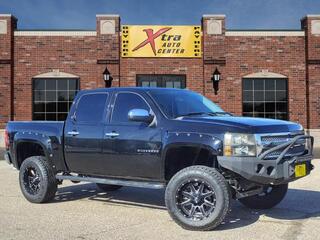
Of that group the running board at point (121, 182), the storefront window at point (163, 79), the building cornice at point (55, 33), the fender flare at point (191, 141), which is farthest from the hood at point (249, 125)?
the building cornice at point (55, 33)

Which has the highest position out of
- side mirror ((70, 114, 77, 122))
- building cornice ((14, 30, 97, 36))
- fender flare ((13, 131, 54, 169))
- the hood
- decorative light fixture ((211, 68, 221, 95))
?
building cornice ((14, 30, 97, 36))

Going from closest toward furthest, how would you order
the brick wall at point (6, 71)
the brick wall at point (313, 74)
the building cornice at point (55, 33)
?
the brick wall at point (6, 71) → the building cornice at point (55, 33) → the brick wall at point (313, 74)

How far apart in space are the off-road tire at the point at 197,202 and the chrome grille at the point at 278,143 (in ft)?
2.12

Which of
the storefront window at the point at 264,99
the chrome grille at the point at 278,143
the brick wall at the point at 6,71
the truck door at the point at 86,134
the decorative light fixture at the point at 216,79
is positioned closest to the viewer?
the chrome grille at the point at 278,143

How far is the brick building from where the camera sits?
71.2 ft

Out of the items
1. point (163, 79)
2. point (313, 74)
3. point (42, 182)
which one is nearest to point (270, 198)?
point (42, 182)

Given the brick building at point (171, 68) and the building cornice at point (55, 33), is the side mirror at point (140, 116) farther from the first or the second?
the building cornice at point (55, 33)

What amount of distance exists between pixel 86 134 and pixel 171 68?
1465 centimetres

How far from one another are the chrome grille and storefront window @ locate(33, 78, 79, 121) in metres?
16.2

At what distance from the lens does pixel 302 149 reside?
21.7ft

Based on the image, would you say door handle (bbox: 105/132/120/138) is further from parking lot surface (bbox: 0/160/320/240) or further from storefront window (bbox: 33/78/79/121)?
storefront window (bbox: 33/78/79/121)

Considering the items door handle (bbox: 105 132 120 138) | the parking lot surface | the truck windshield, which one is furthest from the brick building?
door handle (bbox: 105 132 120 138)

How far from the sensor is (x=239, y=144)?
19.7 feet

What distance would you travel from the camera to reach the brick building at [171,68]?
21688 millimetres
